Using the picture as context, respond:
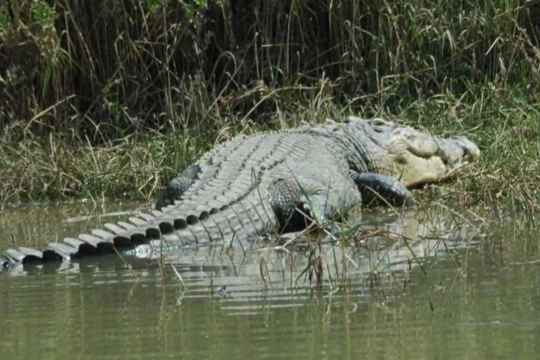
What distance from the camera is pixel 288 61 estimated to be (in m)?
10.8

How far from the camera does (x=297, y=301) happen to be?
4.98m

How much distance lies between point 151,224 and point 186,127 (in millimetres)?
3153

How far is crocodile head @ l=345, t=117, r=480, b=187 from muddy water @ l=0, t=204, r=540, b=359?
2214 mm

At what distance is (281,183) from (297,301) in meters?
2.83

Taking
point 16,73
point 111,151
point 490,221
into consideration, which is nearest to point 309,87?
point 111,151

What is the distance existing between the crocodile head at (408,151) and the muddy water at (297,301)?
2214 mm

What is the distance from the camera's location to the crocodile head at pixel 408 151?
9.26 m

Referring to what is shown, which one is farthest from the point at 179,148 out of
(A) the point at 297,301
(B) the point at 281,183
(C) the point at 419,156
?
(A) the point at 297,301

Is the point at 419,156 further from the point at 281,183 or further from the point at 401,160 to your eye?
the point at 281,183

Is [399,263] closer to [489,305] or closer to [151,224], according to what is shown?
[489,305]

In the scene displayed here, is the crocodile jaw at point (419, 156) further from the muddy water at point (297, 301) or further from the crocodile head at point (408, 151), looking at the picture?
the muddy water at point (297, 301)

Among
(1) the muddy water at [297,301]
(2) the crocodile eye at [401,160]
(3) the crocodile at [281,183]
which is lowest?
(2) the crocodile eye at [401,160]

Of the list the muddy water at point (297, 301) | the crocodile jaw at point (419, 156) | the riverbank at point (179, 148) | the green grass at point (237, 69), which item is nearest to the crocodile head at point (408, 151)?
the crocodile jaw at point (419, 156)

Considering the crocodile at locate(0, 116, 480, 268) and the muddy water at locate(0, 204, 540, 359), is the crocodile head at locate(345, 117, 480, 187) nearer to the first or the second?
the crocodile at locate(0, 116, 480, 268)
